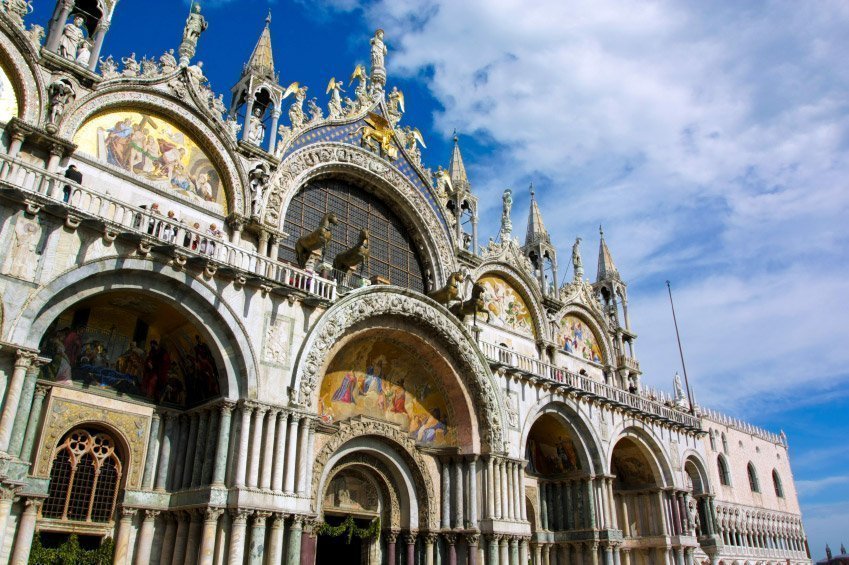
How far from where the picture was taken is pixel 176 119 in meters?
17.6

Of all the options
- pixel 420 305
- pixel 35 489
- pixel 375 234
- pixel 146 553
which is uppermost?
pixel 375 234

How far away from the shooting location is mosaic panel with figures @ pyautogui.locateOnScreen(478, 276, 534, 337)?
82.1 ft

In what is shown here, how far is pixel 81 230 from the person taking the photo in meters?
13.0

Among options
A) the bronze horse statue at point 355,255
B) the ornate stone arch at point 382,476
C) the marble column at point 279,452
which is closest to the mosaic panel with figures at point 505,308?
the bronze horse statue at point 355,255

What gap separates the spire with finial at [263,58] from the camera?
66.8ft

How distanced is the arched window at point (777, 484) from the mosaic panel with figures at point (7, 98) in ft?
146

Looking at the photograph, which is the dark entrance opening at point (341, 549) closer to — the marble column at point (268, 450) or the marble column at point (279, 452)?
the marble column at point (279, 452)

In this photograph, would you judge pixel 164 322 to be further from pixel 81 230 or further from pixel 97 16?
pixel 97 16

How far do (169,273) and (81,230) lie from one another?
1811 millimetres

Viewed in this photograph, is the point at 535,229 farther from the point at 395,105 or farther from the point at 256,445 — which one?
the point at 256,445

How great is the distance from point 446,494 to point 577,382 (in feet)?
24.7

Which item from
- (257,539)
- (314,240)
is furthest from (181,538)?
(314,240)

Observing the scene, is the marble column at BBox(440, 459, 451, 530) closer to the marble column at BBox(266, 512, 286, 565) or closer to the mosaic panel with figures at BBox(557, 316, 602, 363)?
the marble column at BBox(266, 512, 286, 565)

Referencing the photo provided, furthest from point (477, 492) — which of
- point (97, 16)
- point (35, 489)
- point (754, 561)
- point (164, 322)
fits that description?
point (754, 561)
